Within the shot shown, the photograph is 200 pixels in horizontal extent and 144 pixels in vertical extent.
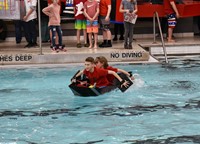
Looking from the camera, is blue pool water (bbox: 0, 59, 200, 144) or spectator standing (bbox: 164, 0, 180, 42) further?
spectator standing (bbox: 164, 0, 180, 42)

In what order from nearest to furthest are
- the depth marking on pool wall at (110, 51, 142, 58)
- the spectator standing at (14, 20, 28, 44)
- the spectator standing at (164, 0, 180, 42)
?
the depth marking on pool wall at (110, 51, 142, 58) < the spectator standing at (164, 0, 180, 42) < the spectator standing at (14, 20, 28, 44)

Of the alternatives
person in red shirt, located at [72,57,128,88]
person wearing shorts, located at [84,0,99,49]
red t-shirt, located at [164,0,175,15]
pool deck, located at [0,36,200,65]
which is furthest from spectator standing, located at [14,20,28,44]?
person in red shirt, located at [72,57,128,88]

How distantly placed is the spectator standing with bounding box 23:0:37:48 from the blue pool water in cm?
270

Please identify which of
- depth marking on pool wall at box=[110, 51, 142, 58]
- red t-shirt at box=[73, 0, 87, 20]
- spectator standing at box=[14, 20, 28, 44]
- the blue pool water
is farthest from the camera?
spectator standing at box=[14, 20, 28, 44]

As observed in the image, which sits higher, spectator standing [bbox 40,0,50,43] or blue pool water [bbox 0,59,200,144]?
spectator standing [bbox 40,0,50,43]

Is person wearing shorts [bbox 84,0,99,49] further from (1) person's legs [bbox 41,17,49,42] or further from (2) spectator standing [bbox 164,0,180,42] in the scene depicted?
(2) spectator standing [bbox 164,0,180,42]

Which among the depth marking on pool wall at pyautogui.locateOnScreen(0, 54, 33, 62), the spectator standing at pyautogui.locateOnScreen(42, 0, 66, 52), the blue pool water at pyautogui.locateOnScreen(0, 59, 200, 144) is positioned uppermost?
the spectator standing at pyautogui.locateOnScreen(42, 0, 66, 52)

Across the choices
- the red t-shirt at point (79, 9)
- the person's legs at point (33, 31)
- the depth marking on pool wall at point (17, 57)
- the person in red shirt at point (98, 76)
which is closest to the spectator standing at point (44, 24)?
the person's legs at point (33, 31)

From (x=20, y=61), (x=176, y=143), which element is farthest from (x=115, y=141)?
(x=20, y=61)

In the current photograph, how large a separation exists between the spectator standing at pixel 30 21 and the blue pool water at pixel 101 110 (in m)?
2.70

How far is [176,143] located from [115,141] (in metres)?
0.89

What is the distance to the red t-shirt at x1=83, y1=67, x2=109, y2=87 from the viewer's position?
11422 millimetres

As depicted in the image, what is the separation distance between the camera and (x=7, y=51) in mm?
16203

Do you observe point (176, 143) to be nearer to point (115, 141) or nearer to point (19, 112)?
point (115, 141)
